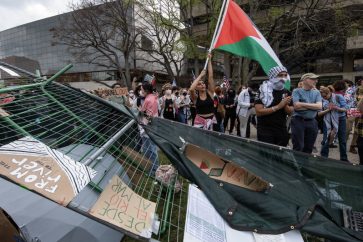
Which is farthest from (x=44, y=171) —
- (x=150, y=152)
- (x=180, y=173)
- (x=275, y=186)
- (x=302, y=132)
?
(x=302, y=132)

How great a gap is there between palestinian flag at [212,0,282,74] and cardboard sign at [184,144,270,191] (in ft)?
7.43

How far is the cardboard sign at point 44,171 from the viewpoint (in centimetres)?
144

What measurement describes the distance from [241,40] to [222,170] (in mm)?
2602

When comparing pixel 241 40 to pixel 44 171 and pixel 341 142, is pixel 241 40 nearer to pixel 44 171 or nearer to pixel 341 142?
pixel 341 142

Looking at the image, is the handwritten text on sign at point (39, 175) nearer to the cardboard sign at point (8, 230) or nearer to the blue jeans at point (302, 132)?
the cardboard sign at point (8, 230)

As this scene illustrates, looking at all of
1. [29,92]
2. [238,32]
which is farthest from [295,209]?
[238,32]

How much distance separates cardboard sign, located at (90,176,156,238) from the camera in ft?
5.32

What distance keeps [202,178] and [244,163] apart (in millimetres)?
564

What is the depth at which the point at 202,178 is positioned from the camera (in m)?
2.46

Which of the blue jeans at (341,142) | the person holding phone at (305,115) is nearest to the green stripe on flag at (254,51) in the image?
the person holding phone at (305,115)

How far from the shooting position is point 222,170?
2791 mm

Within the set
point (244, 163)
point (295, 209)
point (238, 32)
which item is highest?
point (238, 32)

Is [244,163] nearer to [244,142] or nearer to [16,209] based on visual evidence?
[244,142]

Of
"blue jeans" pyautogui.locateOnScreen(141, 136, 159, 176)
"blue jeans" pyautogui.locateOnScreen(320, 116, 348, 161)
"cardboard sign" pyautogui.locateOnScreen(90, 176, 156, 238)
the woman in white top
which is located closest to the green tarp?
"blue jeans" pyautogui.locateOnScreen(141, 136, 159, 176)
